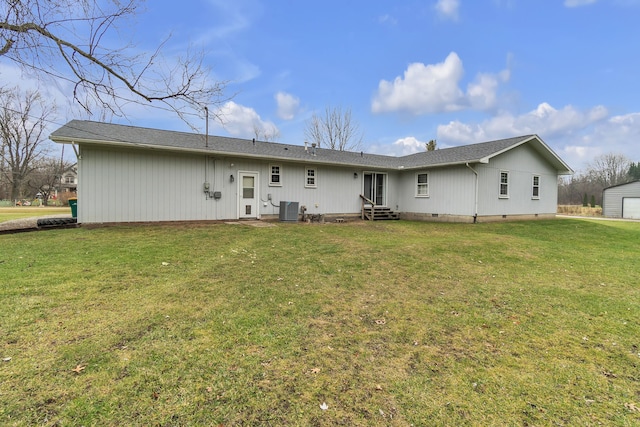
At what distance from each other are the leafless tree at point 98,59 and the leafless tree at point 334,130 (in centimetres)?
2408

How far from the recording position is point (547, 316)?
3.73 metres

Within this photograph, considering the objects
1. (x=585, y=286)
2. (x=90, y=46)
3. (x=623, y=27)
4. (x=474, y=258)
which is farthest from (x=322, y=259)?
(x=623, y=27)

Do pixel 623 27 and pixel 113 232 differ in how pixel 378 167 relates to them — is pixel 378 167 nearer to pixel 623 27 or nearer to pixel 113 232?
pixel 623 27

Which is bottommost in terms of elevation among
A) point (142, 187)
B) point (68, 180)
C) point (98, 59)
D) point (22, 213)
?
point (22, 213)

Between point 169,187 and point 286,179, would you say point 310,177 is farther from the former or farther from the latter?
point 169,187

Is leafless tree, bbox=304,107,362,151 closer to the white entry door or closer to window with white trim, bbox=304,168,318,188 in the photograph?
window with white trim, bbox=304,168,318,188

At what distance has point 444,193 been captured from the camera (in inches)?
589

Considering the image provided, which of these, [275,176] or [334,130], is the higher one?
[334,130]

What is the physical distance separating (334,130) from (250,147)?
18158 mm

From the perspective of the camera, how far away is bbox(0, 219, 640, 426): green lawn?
2.04 meters

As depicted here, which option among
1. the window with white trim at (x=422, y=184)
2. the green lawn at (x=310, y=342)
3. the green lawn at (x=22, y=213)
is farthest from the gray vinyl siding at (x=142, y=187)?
the window with white trim at (x=422, y=184)

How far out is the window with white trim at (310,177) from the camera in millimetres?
14273

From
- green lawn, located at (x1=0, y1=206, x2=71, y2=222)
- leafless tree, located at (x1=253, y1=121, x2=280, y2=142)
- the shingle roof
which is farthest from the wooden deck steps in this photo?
leafless tree, located at (x1=253, y1=121, x2=280, y2=142)

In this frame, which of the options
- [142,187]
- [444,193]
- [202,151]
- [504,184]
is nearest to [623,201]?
[504,184]
